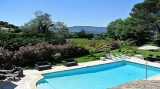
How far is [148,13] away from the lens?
35.6 m

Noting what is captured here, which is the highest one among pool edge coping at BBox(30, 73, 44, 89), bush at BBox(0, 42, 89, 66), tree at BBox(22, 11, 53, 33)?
tree at BBox(22, 11, 53, 33)

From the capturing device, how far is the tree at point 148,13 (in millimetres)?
34588

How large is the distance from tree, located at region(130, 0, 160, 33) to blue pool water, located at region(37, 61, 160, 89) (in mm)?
17811

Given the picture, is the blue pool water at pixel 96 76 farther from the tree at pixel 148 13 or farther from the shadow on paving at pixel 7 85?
the tree at pixel 148 13

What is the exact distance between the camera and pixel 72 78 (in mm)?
15312

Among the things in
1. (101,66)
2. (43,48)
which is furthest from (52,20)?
(101,66)

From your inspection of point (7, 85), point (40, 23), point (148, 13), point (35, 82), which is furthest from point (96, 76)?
point (148, 13)

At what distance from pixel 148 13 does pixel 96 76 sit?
25152mm

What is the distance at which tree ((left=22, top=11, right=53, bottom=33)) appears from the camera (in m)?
33.9

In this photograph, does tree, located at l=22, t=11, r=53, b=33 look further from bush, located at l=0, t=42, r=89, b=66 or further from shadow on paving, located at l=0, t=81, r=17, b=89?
shadow on paving, located at l=0, t=81, r=17, b=89

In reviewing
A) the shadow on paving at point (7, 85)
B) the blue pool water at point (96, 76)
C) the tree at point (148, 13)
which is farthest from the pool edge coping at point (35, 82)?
the tree at point (148, 13)

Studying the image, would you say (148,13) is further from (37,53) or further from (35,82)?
(35,82)

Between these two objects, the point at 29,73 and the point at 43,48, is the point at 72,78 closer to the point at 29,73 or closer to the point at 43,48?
the point at 29,73

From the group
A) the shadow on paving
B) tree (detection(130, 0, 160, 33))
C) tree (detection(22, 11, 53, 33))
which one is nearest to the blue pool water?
the shadow on paving
